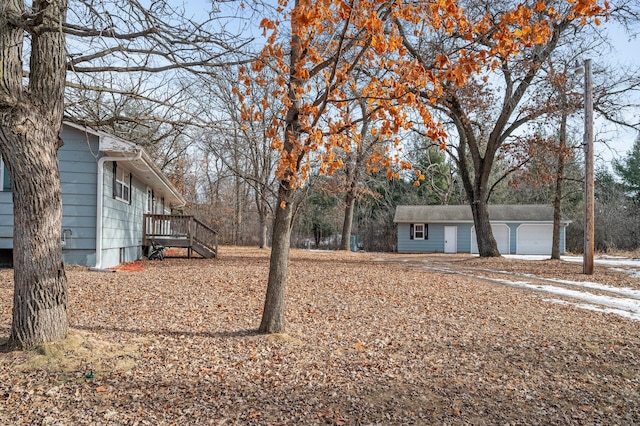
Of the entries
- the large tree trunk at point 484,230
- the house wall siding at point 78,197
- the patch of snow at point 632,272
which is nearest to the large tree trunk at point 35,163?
the house wall siding at point 78,197

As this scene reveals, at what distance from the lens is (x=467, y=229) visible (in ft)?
90.7

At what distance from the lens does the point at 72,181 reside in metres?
10.1

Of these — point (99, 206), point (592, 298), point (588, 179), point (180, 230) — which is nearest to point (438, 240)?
point (588, 179)

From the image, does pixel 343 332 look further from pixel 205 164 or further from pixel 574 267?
pixel 205 164

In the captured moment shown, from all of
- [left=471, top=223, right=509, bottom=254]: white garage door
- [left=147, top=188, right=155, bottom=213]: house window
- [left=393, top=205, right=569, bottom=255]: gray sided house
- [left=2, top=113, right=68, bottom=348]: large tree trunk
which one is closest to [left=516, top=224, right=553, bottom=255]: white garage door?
[left=393, top=205, right=569, bottom=255]: gray sided house

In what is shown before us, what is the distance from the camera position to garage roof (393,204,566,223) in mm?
26859

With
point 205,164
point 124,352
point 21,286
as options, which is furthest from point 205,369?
point 205,164

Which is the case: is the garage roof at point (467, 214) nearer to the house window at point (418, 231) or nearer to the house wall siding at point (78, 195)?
the house window at point (418, 231)

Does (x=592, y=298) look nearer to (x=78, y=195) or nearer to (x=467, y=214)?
(x=78, y=195)

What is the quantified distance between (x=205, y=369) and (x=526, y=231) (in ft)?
87.3

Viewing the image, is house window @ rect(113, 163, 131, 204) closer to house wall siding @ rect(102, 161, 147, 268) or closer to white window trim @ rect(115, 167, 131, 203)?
white window trim @ rect(115, 167, 131, 203)

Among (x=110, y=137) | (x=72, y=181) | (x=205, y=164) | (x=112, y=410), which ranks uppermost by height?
(x=205, y=164)

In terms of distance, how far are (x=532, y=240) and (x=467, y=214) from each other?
408 cm

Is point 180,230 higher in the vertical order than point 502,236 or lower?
higher
